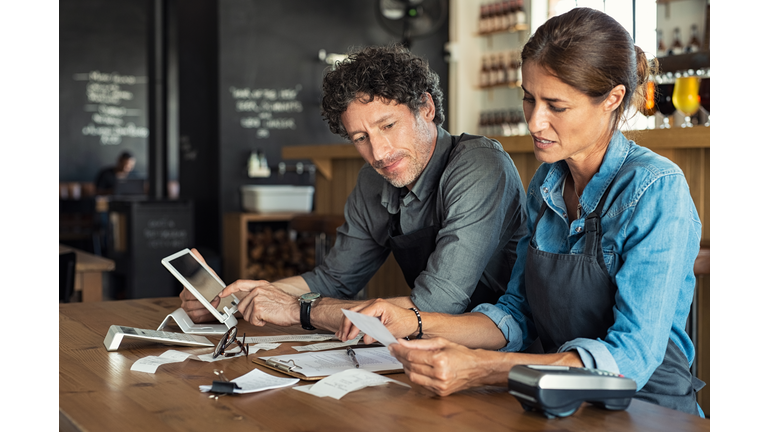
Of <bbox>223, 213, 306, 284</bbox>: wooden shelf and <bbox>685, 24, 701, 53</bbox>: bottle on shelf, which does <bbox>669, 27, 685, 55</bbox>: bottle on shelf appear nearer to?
<bbox>685, 24, 701, 53</bbox>: bottle on shelf

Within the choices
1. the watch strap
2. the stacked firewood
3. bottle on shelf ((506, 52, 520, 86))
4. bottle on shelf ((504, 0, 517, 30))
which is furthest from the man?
bottle on shelf ((504, 0, 517, 30))

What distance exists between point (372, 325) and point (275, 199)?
4.54 metres

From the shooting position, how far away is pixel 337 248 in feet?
7.27

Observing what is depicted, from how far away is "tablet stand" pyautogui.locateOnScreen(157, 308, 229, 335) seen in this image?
1.75 metres

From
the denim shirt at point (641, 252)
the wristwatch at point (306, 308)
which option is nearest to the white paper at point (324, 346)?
the wristwatch at point (306, 308)

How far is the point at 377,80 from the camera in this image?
1852mm

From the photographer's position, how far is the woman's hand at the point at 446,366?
1195 millimetres

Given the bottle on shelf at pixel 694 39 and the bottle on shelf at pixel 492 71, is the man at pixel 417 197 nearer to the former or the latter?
the bottle on shelf at pixel 694 39

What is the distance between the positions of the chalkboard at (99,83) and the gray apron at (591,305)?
9503 mm

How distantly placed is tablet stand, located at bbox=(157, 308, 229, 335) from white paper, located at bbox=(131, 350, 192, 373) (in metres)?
0.21

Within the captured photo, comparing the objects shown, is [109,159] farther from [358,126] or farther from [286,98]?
[358,126]

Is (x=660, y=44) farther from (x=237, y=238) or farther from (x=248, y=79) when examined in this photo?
(x=237, y=238)

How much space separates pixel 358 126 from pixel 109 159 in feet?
30.4
